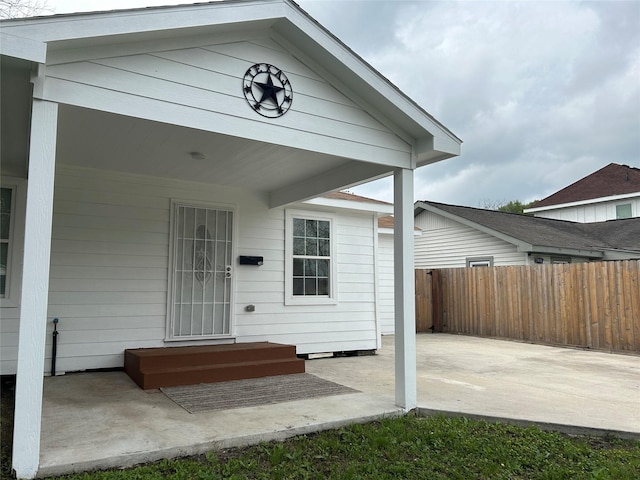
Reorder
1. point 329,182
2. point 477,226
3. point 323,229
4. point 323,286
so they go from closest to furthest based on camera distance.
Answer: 1. point 329,182
2. point 323,286
3. point 323,229
4. point 477,226

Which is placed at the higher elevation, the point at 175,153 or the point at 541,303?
the point at 175,153

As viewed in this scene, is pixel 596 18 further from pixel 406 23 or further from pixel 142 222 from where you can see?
pixel 142 222

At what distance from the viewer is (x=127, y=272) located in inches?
224

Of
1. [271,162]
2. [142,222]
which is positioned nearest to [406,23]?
[271,162]

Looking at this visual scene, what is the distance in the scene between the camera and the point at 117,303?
5.60 m

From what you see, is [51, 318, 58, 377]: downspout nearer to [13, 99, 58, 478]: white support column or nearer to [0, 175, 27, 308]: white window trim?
[0, 175, 27, 308]: white window trim

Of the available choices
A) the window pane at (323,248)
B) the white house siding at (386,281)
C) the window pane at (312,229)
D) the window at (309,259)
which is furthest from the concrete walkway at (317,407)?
the white house siding at (386,281)

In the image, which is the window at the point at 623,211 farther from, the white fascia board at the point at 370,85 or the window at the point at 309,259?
the white fascia board at the point at 370,85

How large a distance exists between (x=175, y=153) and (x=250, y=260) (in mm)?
2190

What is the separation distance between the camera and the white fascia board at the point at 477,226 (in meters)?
11.4

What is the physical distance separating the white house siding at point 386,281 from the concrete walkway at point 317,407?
4097 millimetres

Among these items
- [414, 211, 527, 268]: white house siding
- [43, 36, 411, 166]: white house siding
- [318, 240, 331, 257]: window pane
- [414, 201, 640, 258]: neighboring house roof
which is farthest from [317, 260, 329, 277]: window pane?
[414, 211, 527, 268]: white house siding

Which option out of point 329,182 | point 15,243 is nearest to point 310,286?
point 329,182

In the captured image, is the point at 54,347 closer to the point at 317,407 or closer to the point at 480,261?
the point at 317,407
